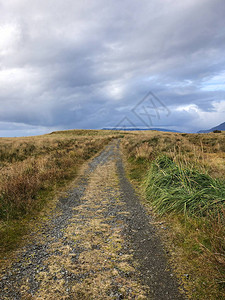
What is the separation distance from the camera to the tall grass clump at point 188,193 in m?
5.03

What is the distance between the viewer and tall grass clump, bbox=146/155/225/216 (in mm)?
5031

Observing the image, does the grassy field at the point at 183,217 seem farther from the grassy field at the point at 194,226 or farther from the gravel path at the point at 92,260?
the gravel path at the point at 92,260

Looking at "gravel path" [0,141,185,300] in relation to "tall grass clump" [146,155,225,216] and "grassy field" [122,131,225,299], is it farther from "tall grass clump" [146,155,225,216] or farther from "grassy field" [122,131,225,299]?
"tall grass clump" [146,155,225,216]

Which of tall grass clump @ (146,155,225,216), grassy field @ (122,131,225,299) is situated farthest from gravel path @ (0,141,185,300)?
tall grass clump @ (146,155,225,216)

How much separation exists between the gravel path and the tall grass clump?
91 cm

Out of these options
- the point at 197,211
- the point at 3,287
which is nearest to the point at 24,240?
the point at 3,287

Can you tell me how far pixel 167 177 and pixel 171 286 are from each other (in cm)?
468

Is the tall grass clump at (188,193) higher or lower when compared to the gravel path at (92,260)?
higher

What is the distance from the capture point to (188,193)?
579 centimetres

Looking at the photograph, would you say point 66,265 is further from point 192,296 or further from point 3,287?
point 192,296

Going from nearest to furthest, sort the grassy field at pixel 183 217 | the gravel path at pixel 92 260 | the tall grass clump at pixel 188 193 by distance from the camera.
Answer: the gravel path at pixel 92 260 < the grassy field at pixel 183 217 < the tall grass clump at pixel 188 193

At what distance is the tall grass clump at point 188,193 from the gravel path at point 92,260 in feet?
2.98

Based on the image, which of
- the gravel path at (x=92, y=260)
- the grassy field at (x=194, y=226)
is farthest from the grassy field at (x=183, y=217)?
the gravel path at (x=92, y=260)

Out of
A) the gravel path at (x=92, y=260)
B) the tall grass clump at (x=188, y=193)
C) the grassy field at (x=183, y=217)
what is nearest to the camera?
the gravel path at (x=92, y=260)
